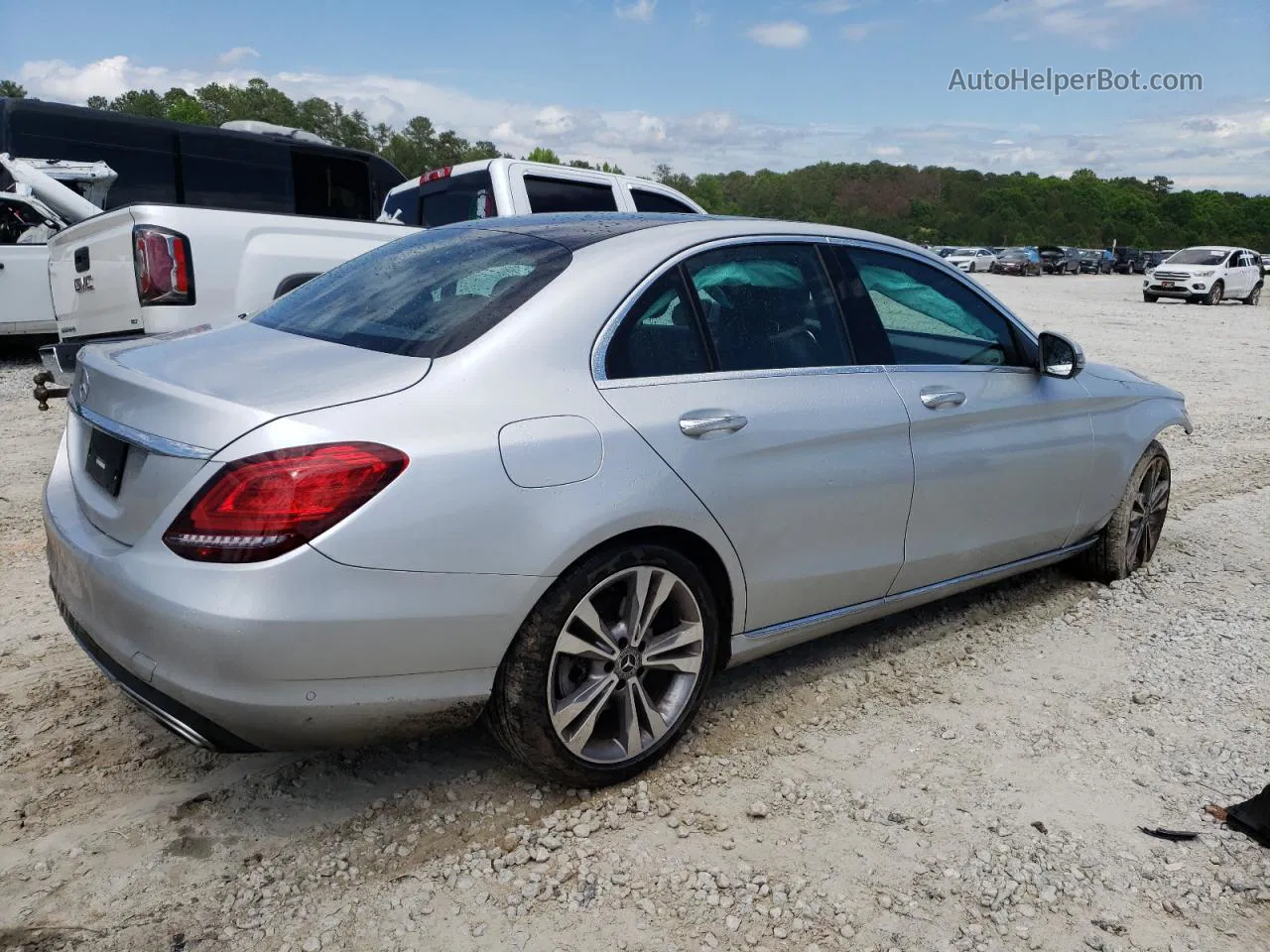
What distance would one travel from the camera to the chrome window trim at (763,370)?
2875 millimetres

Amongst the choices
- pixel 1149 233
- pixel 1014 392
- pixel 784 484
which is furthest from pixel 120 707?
pixel 1149 233

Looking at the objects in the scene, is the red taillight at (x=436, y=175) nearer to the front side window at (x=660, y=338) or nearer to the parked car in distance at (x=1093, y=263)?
the front side window at (x=660, y=338)

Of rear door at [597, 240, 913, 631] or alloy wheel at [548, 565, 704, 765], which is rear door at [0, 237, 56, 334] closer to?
rear door at [597, 240, 913, 631]

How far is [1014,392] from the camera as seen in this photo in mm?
3994

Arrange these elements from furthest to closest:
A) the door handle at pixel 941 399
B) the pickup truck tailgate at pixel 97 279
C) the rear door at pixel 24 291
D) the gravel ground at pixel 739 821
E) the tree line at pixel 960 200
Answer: the tree line at pixel 960 200 < the rear door at pixel 24 291 < the pickup truck tailgate at pixel 97 279 < the door handle at pixel 941 399 < the gravel ground at pixel 739 821

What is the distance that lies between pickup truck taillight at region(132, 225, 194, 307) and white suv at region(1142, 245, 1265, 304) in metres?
30.0

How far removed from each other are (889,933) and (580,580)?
111 centimetres

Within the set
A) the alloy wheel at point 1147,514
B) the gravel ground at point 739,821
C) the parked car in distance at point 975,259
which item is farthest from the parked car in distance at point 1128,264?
the gravel ground at point 739,821

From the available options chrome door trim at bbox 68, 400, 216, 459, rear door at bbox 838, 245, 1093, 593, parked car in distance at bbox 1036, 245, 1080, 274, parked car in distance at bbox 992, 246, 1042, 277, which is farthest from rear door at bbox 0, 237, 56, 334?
parked car in distance at bbox 1036, 245, 1080, 274

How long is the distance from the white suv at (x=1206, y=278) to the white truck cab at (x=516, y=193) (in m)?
25.7

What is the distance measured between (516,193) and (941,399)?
499 cm

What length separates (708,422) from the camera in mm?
2967

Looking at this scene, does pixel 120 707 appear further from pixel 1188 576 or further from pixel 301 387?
pixel 1188 576

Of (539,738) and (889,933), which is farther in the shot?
(539,738)
